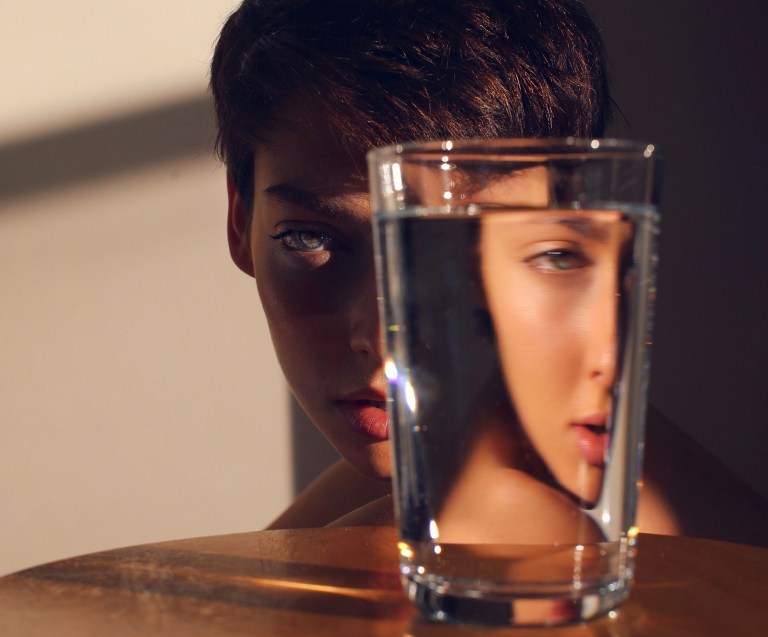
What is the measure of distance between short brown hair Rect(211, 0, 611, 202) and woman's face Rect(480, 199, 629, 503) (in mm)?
428

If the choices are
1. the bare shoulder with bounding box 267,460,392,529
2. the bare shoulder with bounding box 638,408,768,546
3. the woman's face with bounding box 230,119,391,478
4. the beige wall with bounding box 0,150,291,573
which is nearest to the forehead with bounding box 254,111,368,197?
the woman's face with bounding box 230,119,391,478

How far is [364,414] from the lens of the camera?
79 centimetres

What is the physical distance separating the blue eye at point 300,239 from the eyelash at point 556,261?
1.61 ft

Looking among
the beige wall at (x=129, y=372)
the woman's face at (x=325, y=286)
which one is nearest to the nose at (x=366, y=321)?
the woman's face at (x=325, y=286)

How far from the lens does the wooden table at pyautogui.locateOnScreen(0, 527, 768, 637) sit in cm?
37

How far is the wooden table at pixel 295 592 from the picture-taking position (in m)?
0.37

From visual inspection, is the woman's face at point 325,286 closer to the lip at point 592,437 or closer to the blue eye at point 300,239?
the blue eye at point 300,239

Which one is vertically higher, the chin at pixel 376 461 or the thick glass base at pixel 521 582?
the thick glass base at pixel 521 582

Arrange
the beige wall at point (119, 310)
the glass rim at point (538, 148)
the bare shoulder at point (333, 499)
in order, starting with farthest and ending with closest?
the beige wall at point (119, 310) → the bare shoulder at point (333, 499) → the glass rim at point (538, 148)

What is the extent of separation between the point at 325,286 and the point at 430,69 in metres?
0.19

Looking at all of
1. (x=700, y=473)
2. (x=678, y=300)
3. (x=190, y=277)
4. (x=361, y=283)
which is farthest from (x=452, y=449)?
(x=190, y=277)

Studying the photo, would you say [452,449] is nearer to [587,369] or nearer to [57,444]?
[587,369]

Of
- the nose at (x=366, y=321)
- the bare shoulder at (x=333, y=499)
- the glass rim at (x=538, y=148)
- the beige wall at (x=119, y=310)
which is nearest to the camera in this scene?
the glass rim at (x=538, y=148)

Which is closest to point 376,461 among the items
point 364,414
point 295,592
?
point 364,414
